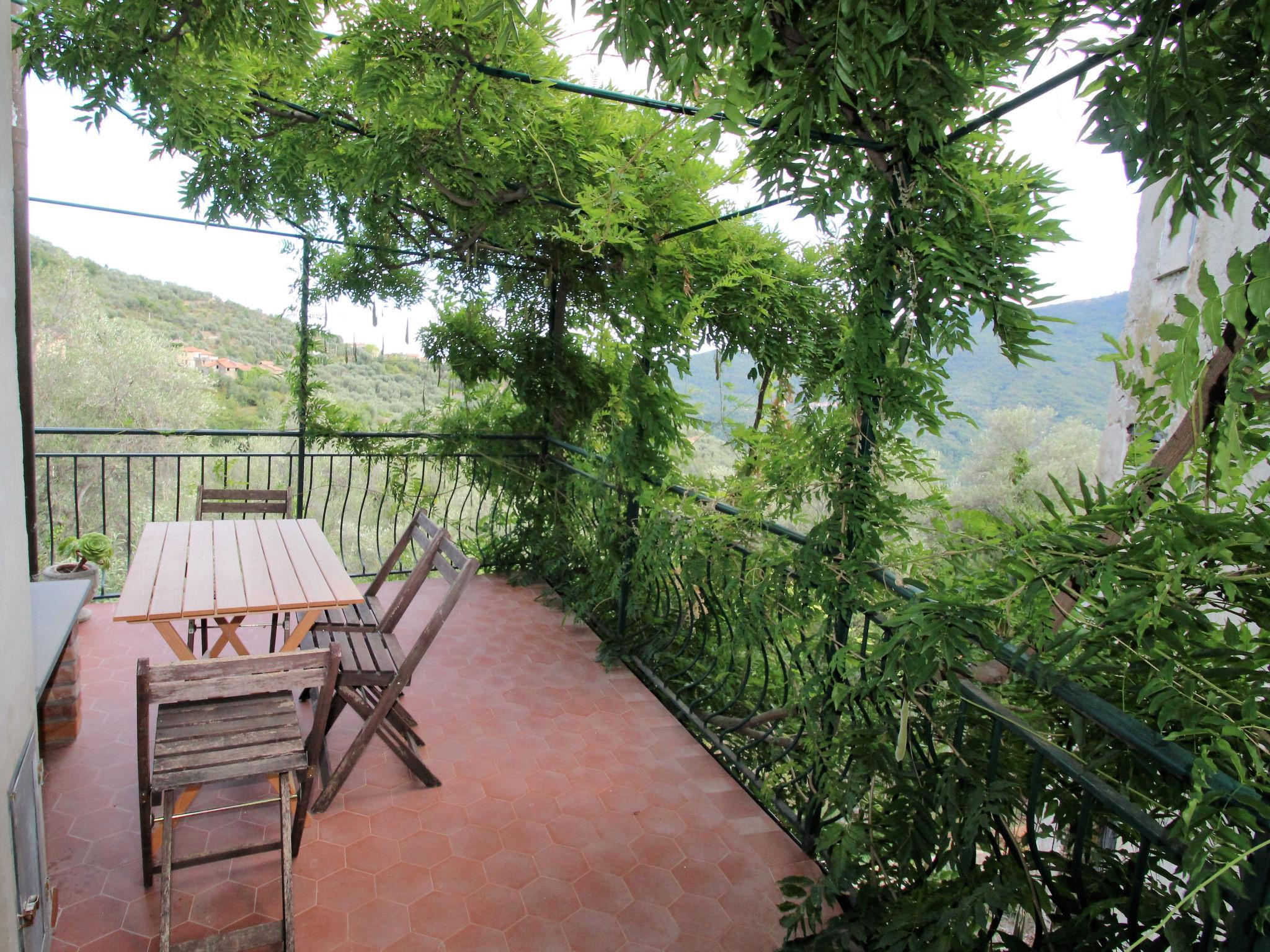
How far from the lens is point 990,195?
1597 millimetres

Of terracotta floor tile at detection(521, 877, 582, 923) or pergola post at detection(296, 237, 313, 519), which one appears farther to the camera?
pergola post at detection(296, 237, 313, 519)

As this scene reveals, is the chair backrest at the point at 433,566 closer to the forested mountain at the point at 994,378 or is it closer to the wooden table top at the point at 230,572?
the wooden table top at the point at 230,572

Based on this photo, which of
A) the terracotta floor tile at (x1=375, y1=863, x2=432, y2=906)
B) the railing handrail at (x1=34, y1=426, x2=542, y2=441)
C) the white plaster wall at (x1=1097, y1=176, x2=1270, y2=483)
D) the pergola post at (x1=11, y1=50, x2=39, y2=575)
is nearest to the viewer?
the terracotta floor tile at (x1=375, y1=863, x2=432, y2=906)

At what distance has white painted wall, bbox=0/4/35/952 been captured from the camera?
1.33m

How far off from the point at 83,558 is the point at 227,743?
6.79 ft

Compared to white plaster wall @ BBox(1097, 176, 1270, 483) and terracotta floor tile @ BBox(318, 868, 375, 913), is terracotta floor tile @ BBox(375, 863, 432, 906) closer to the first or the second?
terracotta floor tile @ BBox(318, 868, 375, 913)

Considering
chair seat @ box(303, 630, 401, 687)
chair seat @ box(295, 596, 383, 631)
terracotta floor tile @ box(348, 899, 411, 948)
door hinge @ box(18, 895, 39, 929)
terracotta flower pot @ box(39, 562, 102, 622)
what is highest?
chair seat @ box(295, 596, 383, 631)

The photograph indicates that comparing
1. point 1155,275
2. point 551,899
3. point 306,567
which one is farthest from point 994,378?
point 1155,275

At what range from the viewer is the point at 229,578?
2.51 meters

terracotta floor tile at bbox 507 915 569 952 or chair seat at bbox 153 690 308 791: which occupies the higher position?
chair seat at bbox 153 690 308 791

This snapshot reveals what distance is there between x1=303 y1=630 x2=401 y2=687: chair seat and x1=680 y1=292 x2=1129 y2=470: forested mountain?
151 centimetres

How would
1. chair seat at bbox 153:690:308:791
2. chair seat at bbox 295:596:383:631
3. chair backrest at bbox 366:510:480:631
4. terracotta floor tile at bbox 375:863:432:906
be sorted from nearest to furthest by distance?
chair seat at bbox 153:690:308:791, terracotta floor tile at bbox 375:863:432:906, chair backrest at bbox 366:510:480:631, chair seat at bbox 295:596:383:631

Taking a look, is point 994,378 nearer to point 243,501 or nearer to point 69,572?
point 243,501

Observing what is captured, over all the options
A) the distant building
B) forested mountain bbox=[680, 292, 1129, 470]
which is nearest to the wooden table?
forested mountain bbox=[680, 292, 1129, 470]
